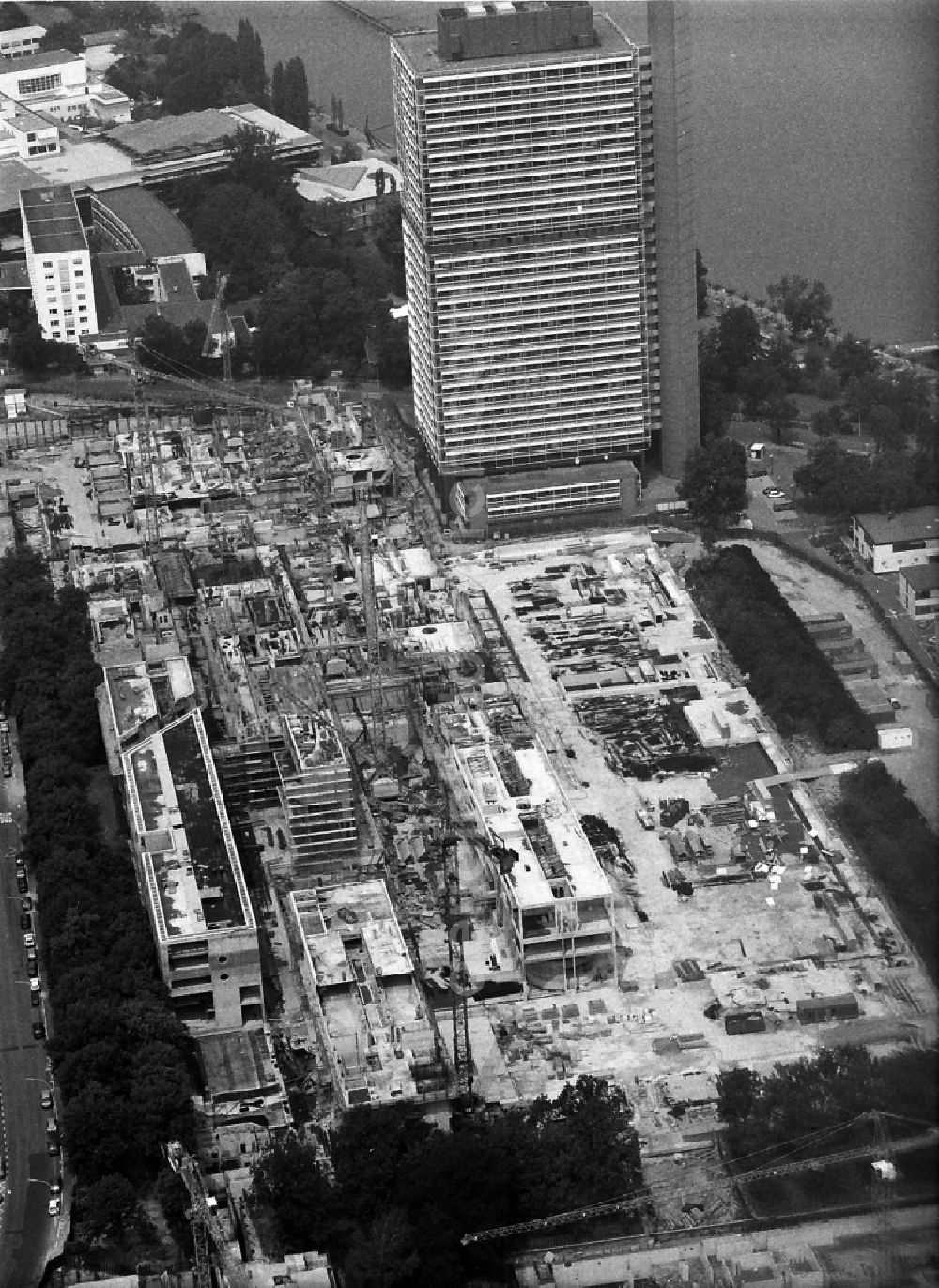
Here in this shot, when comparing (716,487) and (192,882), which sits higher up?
(192,882)

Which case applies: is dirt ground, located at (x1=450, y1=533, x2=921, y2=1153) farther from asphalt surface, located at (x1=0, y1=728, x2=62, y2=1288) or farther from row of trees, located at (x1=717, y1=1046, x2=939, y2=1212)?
asphalt surface, located at (x1=0, y1=728, x2=62, y2=1288)

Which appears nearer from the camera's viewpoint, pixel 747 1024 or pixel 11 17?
pixel 747 1024

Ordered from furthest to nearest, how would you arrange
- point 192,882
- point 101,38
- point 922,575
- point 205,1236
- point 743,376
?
1. point 101,38
2. point 743,376
3. point 922,575
4. point 192,882
5. point 205,1236

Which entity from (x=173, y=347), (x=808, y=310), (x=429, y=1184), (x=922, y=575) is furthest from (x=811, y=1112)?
(x=173, y=347)

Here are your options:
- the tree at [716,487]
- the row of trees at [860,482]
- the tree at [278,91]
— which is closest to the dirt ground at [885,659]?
the tree at [716,487]

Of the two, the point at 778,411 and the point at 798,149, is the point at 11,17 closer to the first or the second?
the point at 798,149
